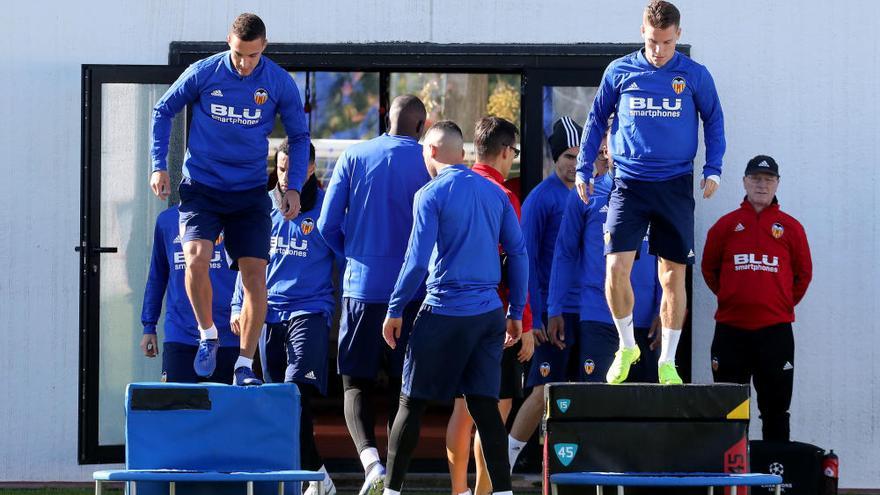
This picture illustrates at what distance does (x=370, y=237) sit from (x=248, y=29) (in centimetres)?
115

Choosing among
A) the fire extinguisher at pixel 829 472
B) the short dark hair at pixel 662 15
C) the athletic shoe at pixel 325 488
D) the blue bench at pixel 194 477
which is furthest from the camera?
the fire extinguisher at pixel 829 472

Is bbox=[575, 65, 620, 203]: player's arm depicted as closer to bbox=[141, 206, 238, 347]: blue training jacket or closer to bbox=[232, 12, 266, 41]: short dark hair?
bbox=[232, 12, 266, 41]: short dark hair

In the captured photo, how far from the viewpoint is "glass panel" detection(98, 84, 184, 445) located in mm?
8742

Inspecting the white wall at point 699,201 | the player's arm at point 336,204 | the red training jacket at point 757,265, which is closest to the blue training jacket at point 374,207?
the player's arm at point 336,204

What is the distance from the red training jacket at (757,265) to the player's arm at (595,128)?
1.67m

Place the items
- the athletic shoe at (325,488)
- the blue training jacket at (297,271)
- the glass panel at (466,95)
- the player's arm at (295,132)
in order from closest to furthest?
the player's arm at (295,132)
the athletic shoe at (325,488)
the blue training jacket at (297,271)
the glass panel at (466,95)

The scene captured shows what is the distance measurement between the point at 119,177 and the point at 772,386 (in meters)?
3.86

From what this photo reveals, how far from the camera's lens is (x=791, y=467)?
25.5 feet

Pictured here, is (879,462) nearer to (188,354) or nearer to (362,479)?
(362,479)

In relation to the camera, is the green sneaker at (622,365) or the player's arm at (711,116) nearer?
the player's arm at (711,116)

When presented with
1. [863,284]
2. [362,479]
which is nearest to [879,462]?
[863,284]

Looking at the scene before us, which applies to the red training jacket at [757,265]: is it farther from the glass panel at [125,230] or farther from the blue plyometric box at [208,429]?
the glass panel at [125,230]

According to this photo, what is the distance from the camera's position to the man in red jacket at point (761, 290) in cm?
824

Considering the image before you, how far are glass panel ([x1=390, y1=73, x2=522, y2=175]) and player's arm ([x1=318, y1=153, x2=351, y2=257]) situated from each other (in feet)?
13.7
